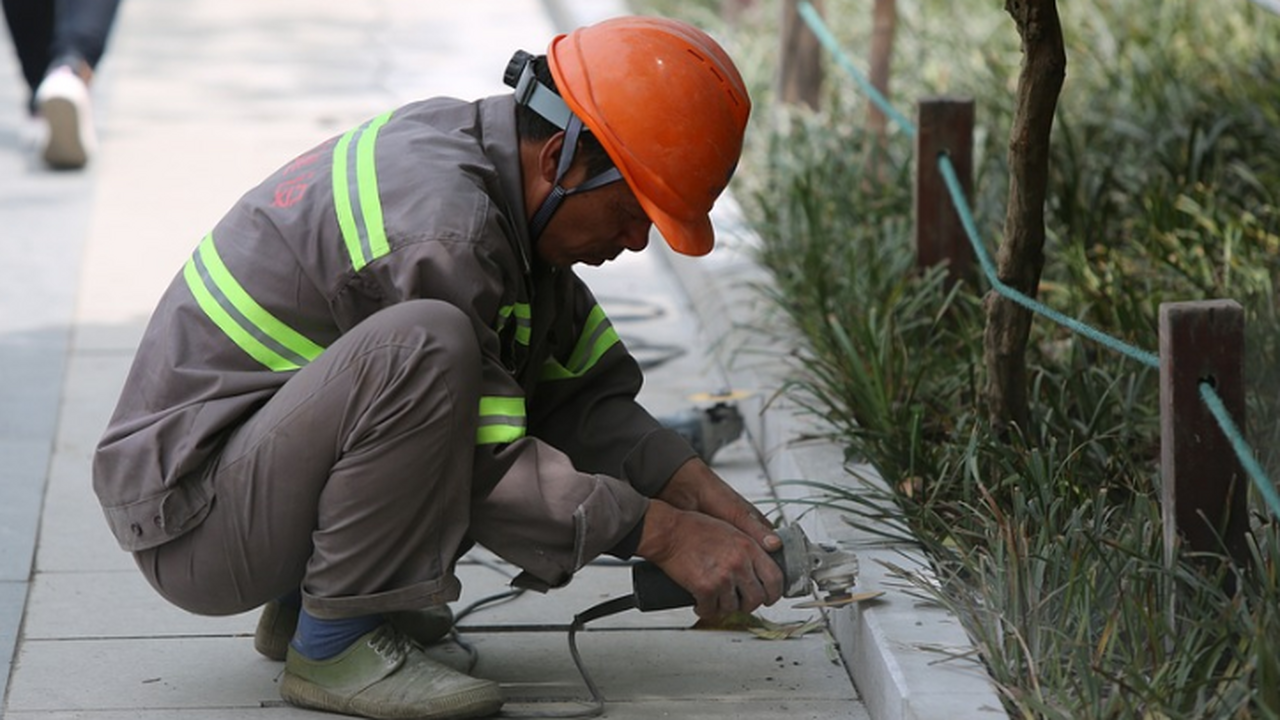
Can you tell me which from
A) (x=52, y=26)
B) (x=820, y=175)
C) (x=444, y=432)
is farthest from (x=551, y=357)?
(x=52, y=26)

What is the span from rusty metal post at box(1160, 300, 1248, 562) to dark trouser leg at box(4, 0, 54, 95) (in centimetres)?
622

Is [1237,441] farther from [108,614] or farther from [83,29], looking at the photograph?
[83,29]

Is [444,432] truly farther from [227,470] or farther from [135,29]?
[135,29]

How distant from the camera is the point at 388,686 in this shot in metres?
3.51

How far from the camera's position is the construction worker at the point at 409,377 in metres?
3.28

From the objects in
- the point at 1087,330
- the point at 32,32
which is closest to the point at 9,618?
the point at 1087,330

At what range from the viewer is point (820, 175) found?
20.5 feet

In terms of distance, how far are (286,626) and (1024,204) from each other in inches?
66.0

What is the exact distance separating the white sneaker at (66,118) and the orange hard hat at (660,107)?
462 cm

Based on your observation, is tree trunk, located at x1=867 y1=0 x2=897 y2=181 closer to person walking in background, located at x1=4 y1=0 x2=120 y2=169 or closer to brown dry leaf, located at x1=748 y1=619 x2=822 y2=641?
brown dry leaf, located at x1=748 y1=619 x2=822 y2=641

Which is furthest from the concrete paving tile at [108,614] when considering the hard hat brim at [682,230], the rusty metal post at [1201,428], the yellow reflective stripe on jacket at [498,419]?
the rusty metal post at [1201,428]

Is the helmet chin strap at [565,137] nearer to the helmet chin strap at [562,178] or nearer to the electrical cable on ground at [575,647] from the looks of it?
the helmet chin strap at [562,178]

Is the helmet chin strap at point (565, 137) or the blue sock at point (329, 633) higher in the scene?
the helmet chin strap at point (565, 137)

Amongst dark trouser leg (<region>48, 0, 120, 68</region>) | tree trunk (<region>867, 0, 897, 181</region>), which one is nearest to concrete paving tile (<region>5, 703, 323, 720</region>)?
tree trunk (<region>867, 0, 897, 181</region>)
